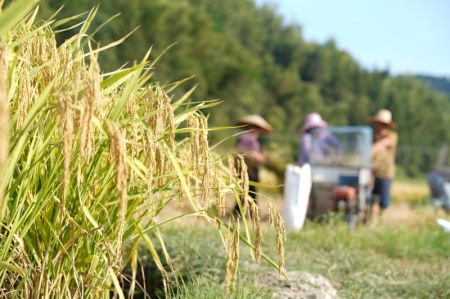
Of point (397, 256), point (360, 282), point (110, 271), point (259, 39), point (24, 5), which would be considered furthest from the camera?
point (259, 39)

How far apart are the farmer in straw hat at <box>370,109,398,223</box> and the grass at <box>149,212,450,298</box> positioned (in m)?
2.53

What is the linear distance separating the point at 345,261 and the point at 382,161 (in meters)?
4.56

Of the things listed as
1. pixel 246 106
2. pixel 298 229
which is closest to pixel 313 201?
pixel 298 229

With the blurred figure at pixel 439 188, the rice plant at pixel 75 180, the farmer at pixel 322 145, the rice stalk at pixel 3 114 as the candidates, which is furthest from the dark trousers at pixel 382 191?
the rice stalk at pixel 3 114

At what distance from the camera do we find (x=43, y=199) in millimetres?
2639

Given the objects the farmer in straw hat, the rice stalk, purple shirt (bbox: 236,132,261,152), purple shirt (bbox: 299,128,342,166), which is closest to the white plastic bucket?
purple shirt (bbox: 236,132,261,152)

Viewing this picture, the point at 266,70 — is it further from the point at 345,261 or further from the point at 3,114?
the point at 3,114

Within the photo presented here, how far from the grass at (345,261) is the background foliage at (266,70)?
18.6 feet

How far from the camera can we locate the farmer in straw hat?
915cm

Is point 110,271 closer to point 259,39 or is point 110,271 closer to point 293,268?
point 293,268

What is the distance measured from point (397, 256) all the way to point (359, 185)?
389 cm

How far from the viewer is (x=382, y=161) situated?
9.15 meters

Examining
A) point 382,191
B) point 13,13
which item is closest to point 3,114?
point 13,13

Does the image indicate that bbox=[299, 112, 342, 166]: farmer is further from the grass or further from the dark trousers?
the grass
